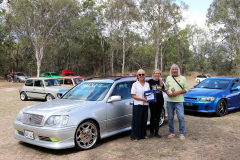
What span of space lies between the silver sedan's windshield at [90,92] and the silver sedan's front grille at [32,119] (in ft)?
4.31

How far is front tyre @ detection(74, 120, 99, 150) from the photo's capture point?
15.9 ft

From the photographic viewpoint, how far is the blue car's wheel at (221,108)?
8.62 meters

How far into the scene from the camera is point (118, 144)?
5430mm

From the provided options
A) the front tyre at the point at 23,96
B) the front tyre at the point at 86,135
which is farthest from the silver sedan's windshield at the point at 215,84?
the front tyre at the point at 23,96

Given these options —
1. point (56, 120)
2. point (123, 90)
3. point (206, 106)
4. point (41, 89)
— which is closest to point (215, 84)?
point (206, 106)

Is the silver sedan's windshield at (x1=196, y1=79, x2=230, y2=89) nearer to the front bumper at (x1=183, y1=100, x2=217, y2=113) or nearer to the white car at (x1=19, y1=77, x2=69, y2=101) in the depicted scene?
the front bumper at (x1=183, y1=100, x2=217, y2=113)

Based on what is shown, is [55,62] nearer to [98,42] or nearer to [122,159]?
[98,42]

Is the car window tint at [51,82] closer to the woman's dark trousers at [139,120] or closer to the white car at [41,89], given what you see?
the white car at [41,89]

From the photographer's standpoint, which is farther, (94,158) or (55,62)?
(55,62)

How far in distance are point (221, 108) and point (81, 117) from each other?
20.7ft

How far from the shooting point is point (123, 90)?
613 cm

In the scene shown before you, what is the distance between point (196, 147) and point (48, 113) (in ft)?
11.3

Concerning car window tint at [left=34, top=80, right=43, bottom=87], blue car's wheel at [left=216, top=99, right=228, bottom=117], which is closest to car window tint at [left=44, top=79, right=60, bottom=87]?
car window tint at [left=34, top=80, right=43, bottom=87]

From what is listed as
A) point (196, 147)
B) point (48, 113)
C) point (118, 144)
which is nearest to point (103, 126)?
point (118, 144)
